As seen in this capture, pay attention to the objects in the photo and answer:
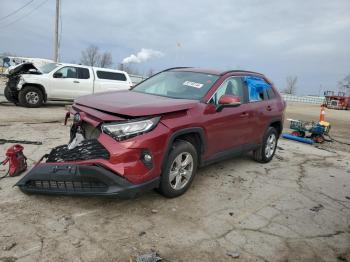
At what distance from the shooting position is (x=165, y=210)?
3867 mm

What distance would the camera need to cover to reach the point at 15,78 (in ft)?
38.1

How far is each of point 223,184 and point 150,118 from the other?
1.96 m

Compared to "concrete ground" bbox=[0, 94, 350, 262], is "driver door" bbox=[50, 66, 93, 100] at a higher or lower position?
higher

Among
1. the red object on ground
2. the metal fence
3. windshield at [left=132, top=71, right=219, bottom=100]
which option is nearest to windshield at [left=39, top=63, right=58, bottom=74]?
windshield at [left=132, top=71, right=219, bottom=100]

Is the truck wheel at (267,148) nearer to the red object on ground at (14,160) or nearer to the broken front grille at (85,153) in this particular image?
the broken front grille at (85,153)

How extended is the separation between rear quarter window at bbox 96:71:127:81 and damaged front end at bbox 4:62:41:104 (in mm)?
2948

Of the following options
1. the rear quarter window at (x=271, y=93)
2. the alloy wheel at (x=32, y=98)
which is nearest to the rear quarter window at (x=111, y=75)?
the alloy wheel at (x=32, y=98)

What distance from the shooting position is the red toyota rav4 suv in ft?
11.2

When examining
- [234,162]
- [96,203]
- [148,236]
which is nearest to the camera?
[148,236]

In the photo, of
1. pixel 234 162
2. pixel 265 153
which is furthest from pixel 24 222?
pixel 265 153

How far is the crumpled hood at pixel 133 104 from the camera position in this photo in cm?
357

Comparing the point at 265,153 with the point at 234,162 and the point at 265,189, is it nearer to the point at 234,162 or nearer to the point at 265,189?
the point at 234,162

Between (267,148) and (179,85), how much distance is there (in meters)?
2.56

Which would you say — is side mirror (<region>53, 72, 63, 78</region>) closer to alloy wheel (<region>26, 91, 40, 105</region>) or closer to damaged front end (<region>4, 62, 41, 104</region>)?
damaged front end (<region>4, 62, 41, 104</region>)
